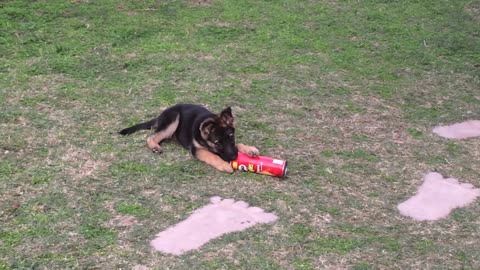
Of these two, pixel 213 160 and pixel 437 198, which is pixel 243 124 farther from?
pixel 437 198

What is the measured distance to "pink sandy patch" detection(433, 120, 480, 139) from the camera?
18.3 feet

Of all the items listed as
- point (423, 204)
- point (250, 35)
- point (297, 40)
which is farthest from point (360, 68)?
point (423, 204)

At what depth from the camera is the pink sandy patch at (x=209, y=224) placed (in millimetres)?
3850

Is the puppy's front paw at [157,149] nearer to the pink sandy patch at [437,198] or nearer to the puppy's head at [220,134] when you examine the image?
the puppy's head at [220,134]

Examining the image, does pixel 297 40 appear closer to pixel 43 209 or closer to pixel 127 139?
pixel 127 139

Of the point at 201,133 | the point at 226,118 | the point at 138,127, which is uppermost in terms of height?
the point at 226,118

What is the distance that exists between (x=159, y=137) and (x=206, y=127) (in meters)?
0.41

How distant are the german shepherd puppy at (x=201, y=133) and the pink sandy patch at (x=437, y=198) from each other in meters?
1.20

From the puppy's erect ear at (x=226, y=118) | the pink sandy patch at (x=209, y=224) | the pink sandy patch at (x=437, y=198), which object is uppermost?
the puppy's erect ear at (x=226, y=118)

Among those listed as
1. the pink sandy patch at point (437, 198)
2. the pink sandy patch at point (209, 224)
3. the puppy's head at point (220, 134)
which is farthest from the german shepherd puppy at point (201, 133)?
the pink sandy patch at point (437, 198)

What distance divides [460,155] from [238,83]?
88.4 inches

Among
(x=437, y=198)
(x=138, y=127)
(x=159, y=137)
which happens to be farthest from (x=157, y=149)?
(x=437, y=198)

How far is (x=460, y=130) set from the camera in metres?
5.69

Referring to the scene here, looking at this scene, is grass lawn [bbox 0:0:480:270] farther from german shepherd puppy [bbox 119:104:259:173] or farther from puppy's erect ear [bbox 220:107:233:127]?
puppy's erect ear [bbox 220:107:233:127]
